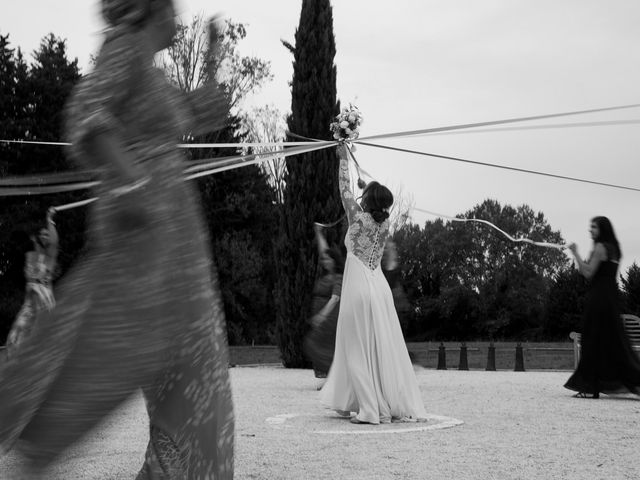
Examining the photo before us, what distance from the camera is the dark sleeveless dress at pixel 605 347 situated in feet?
39.3

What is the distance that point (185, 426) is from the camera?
10.2 ft

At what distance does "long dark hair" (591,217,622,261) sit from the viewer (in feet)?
40.4

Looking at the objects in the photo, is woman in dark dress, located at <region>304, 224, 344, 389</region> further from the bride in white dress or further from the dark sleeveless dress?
the bride in white dress

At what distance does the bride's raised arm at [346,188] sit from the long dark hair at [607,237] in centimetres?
463

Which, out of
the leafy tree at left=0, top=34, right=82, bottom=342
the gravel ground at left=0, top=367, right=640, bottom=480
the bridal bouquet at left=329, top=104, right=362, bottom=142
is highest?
the leafy tree at left=0, top=34, right=82, bottom=342

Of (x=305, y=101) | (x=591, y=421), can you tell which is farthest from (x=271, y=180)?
(x=591, y=421)

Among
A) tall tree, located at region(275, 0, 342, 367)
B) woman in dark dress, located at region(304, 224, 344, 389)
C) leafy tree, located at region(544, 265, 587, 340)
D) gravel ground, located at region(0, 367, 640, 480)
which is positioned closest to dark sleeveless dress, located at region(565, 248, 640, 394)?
gravel ground, located at region(0, 367, 640, 480)

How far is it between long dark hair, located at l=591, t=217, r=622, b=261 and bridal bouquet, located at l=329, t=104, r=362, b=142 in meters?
4.32

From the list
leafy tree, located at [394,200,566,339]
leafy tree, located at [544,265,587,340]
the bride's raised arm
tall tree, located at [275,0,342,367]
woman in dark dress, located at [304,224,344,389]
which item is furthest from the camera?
leafy tree, located at [394,200,566,339]

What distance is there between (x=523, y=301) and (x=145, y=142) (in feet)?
193

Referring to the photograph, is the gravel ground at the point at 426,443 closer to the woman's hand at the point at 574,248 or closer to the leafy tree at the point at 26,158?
the woman's hand at the point at 574,248

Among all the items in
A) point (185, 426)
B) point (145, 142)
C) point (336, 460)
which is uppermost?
point (145, 142)

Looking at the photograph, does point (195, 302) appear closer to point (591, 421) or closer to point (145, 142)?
point (145, 142)

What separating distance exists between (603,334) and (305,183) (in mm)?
9722
